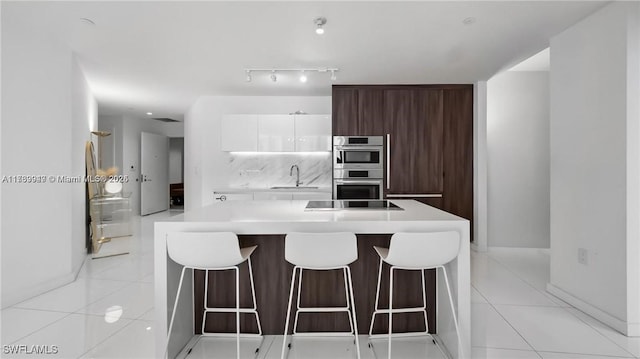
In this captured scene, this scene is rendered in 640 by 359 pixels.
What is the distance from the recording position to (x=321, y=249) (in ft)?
5.98

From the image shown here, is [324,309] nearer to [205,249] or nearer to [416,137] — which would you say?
[205,249]

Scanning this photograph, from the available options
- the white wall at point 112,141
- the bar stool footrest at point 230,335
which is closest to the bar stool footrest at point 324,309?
the bar stool footrest at point 230,335

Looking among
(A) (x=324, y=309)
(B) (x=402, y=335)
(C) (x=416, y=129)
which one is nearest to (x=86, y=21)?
(A) (x=324, y=309)

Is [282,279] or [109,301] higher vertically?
[282,279]

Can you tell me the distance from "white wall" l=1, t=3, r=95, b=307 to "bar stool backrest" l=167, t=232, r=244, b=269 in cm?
199

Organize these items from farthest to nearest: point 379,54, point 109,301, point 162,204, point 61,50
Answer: point 162,204
point 379,54
point 61,50
point 109,301

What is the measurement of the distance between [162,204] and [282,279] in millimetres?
7619

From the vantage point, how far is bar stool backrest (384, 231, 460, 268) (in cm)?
182

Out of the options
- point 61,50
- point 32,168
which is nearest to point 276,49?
point 61,50

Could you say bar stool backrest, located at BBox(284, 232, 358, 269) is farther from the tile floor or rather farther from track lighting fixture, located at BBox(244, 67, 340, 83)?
track lighting fixture, located at BBox(244, 67, 340, 83)

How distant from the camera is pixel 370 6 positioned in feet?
8.22

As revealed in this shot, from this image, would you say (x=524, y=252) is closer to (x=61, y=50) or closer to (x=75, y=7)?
(x=75, y=7)
